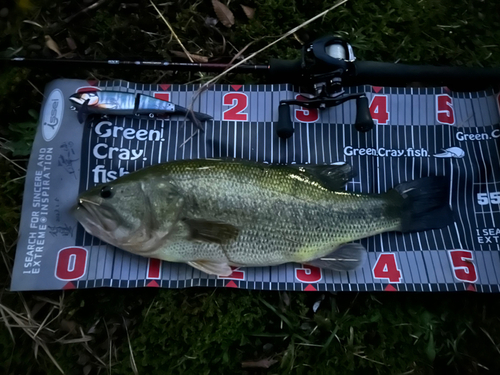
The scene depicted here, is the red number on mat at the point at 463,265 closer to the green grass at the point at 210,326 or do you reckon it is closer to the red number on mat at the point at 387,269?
the green grass at the point at 210,326

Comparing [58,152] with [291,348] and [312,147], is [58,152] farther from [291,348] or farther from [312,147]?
[291,348]

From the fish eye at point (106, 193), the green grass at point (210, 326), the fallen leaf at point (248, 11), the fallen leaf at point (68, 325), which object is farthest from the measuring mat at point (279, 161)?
the fallen leaf at point (248, 11)

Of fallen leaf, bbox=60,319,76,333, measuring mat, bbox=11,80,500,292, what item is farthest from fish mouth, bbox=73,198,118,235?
fallen leaf, bbox=60,319,76,333

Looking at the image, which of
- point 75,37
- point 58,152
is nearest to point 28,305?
point 58,152

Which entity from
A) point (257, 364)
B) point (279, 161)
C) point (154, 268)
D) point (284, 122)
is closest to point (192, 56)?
point (284, 122)

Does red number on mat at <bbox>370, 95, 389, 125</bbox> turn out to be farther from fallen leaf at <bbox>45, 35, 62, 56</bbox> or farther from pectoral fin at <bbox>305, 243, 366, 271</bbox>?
fallen leaf at <bbox>45, 35, 62, 56</bbox>

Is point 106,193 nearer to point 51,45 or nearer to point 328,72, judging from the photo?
point 51,45
